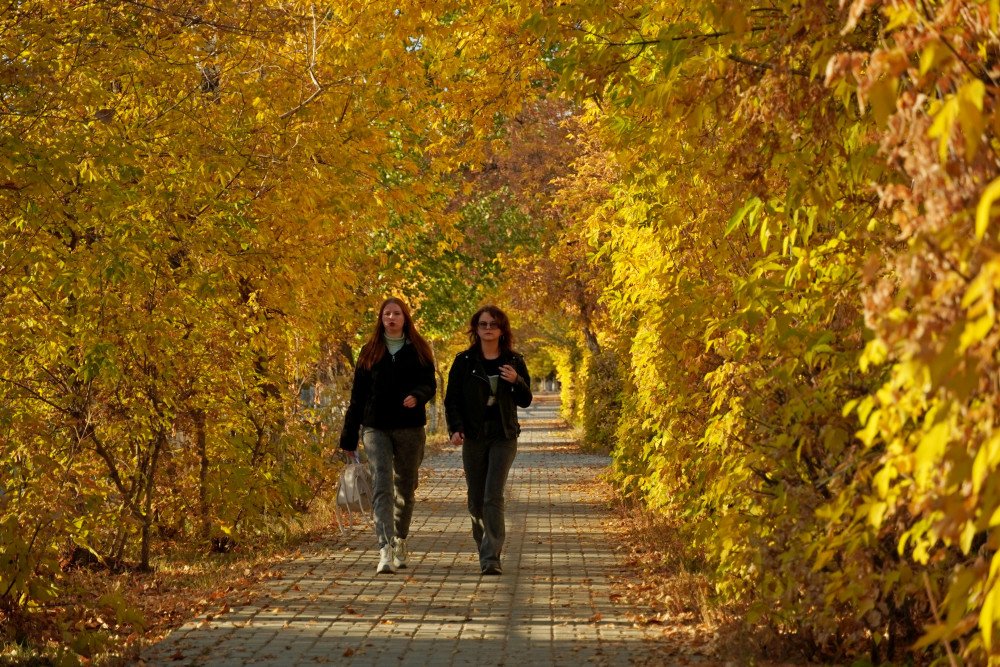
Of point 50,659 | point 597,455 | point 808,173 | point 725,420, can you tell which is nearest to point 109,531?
point 50,659

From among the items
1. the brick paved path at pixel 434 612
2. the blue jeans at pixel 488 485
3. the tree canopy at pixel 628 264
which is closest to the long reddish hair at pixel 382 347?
the blue jeans at pixel 488 485

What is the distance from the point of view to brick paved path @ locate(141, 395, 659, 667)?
22.3ft

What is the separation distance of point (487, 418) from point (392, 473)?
943mm

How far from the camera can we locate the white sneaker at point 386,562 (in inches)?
393

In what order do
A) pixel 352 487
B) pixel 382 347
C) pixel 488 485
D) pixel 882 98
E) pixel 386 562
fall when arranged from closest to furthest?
1. pixel 882 98
2. pixel 488 485
3. pixel 386 562
4. pixel 382 347
5. pixel 352 487

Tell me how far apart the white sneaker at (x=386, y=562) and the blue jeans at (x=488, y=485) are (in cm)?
72

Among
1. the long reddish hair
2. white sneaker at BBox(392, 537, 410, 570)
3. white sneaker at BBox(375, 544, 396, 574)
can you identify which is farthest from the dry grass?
the long reddish hair

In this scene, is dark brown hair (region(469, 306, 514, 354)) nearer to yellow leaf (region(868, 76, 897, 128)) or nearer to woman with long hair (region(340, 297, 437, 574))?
woman with long hair (region(340, 297, 437, 574))

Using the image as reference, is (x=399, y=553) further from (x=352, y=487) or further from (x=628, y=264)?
(x=628, y=264)

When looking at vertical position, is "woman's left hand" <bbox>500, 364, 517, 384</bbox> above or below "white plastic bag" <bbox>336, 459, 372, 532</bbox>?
above

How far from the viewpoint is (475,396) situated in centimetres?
995

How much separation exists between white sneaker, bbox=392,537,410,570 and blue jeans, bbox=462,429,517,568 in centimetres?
70

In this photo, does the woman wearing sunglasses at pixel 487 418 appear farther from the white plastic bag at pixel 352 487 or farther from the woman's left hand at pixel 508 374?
the white plastic bag at pixel 352 487

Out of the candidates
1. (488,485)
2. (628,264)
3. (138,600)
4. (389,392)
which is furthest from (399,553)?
(628,264)
